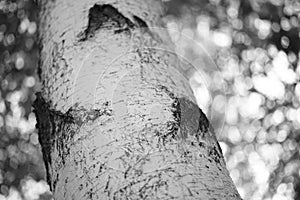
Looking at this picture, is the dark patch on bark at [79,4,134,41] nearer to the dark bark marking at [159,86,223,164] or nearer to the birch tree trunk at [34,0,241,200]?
the birch tree trunk at [34,0,241,200]

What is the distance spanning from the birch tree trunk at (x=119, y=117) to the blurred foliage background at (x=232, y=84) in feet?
4.96

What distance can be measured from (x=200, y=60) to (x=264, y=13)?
1.55 feet

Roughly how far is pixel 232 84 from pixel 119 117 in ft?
7.81

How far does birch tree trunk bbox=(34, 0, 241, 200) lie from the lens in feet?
1.58

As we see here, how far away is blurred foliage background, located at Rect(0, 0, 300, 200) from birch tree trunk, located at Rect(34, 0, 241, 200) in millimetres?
1511

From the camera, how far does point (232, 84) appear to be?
9.35ft

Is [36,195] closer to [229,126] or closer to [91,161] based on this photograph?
[229,126]

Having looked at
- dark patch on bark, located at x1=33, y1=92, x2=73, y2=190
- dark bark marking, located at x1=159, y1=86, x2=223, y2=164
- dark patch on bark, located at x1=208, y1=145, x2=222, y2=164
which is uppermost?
dark bark marking, located at x1=159, y1=86, x2=223, y2=164

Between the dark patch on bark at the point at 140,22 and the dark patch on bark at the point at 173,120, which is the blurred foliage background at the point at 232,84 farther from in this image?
the dark patch on bark at the point at 173,120

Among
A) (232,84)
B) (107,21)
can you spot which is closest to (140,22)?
(107,21)

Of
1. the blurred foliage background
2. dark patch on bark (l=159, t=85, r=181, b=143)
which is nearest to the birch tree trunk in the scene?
dark patch on bark (l=159, t=85, r=181, b=143)

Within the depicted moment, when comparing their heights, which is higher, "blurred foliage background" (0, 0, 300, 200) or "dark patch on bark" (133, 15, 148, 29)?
"dark patch on bark" (133, 15, 148, 29)

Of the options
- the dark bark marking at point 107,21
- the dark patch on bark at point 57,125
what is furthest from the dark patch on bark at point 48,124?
the dark bark marking at point 107,21

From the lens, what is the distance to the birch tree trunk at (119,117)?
1.58ft
